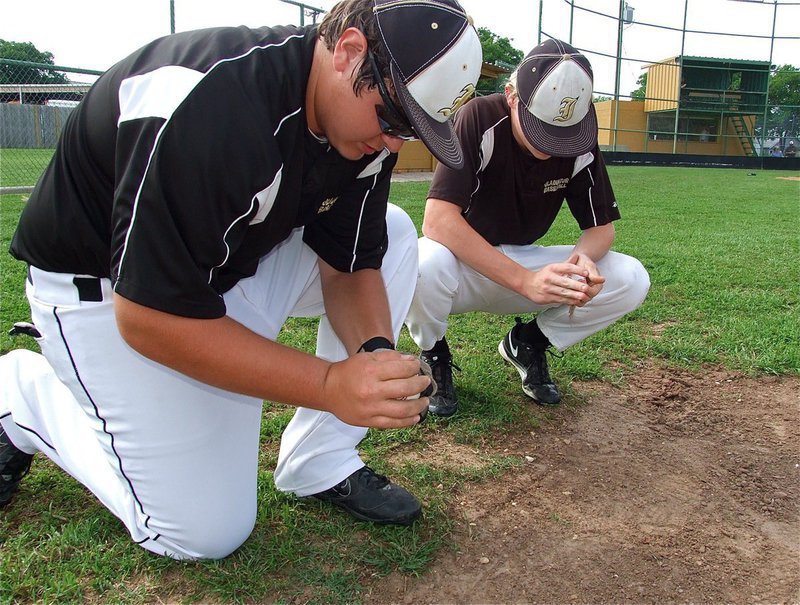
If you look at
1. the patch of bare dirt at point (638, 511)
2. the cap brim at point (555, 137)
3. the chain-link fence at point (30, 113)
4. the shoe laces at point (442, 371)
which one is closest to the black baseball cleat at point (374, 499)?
the patch of bare dirt at point (638, 511)

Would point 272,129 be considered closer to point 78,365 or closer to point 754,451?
point 78,365

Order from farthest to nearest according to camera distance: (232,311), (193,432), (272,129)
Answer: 1. (232,311)
2. (193,432)
3. (272,129)

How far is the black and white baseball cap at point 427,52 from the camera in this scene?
1.33 metres

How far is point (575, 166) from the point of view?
2836mm

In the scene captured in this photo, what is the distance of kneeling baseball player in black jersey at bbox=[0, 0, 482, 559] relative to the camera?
4.18ft

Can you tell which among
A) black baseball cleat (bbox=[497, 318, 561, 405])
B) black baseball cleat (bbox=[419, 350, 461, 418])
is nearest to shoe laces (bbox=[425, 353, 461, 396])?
black baseball cleat (bbox=[419, 350, 461, 418])

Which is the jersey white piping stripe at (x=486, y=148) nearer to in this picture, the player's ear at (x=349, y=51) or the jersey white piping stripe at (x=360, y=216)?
the jersey white piping stripe at (x=360, y=216)

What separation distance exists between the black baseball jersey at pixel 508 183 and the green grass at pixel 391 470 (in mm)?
697

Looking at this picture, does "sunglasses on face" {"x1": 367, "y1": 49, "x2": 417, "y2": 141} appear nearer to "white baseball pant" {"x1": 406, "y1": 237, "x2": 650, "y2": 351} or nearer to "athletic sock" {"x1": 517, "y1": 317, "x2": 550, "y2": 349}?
"white baseball pant" {"x1": 406, "y1": 237, "x2": 650, "y2": 351}

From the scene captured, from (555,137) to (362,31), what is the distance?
55.3 inches

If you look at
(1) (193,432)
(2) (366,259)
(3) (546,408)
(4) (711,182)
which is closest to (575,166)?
(3) (546,408)

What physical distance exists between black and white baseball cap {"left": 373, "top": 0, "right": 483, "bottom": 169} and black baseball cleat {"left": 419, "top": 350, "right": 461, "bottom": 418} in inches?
57.2

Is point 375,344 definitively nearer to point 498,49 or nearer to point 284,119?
point 284,119

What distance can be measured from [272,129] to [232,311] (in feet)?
2.25
